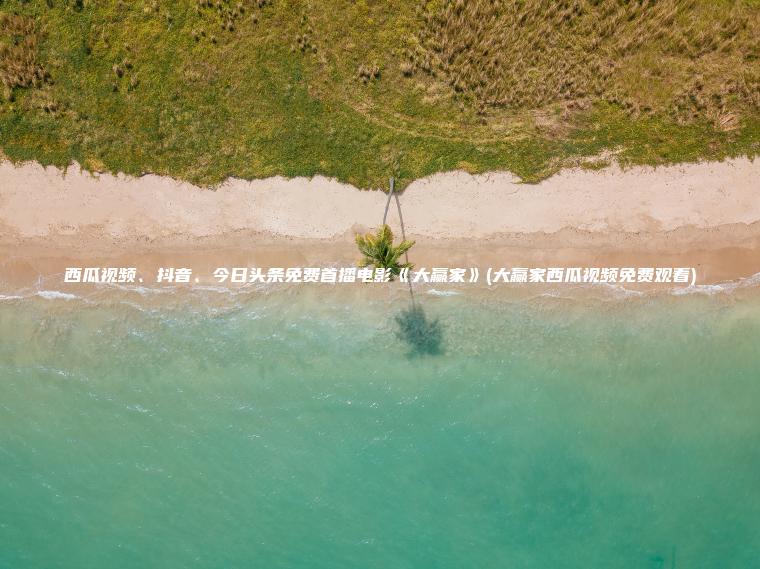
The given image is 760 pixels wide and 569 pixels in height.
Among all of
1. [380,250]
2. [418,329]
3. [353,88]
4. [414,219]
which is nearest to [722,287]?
[418,329]

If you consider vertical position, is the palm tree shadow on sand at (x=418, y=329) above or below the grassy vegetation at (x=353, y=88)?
below

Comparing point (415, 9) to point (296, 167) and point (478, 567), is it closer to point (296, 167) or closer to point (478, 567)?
point (296, 167)

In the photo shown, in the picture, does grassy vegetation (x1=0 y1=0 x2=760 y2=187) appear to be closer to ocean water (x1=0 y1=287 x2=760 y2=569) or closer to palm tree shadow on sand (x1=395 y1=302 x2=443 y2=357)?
palm tree shadow on sand (x1=395 y1=302 x2=443 y2=357)

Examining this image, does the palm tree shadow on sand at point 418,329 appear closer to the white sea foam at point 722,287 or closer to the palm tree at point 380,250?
the palm tree at point 380,250

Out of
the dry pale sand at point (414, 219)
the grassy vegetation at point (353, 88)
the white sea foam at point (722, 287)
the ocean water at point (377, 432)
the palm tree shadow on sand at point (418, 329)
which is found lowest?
the ocean water at point (377, 432)

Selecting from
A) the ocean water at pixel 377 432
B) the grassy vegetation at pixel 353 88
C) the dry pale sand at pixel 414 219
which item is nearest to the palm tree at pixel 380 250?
the dry pale sand at pixel 414 219

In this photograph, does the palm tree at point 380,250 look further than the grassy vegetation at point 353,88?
No

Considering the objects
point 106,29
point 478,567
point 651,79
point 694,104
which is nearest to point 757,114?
point 694,104
